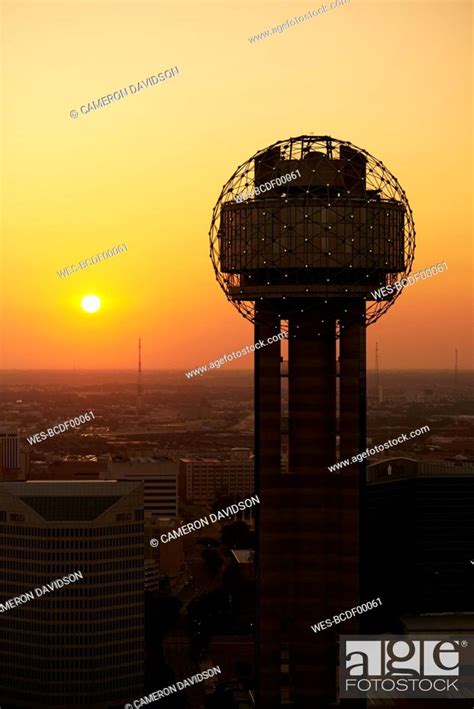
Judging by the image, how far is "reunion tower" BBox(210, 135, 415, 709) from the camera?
55.2m

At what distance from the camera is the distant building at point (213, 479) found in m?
166

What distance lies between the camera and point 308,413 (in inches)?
2195

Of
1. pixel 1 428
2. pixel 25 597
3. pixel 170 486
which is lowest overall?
pixel 25 597

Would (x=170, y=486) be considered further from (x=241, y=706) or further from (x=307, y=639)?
(x=307, y=639)

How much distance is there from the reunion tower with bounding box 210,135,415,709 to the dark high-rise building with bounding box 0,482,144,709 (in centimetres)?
1815

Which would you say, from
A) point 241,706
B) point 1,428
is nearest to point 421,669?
point 241,706

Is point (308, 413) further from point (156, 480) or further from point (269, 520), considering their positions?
point (156, 480)

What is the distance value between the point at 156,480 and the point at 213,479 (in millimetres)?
20959

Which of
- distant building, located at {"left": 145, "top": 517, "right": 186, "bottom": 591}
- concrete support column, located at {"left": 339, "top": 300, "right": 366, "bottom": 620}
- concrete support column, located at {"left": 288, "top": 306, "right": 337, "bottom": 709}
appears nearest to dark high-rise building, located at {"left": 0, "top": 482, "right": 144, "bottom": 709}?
concrete support column, located at {"left": 288, "top": 306, "right": 337, "bottom": 709}

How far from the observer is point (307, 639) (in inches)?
2180

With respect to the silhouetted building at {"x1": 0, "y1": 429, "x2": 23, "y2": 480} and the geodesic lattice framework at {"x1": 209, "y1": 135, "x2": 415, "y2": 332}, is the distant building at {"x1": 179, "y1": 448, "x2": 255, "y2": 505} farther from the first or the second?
the geodesic lattice framework at {"x1": 209, "y1": 135, "x2": 415, "y2": 332}

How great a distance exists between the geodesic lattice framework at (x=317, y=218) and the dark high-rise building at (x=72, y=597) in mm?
21474

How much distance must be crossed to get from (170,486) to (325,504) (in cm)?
9333

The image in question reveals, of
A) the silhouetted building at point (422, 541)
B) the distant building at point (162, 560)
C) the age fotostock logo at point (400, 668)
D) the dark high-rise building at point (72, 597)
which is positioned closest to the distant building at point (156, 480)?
the distant building at point (162, 560)
